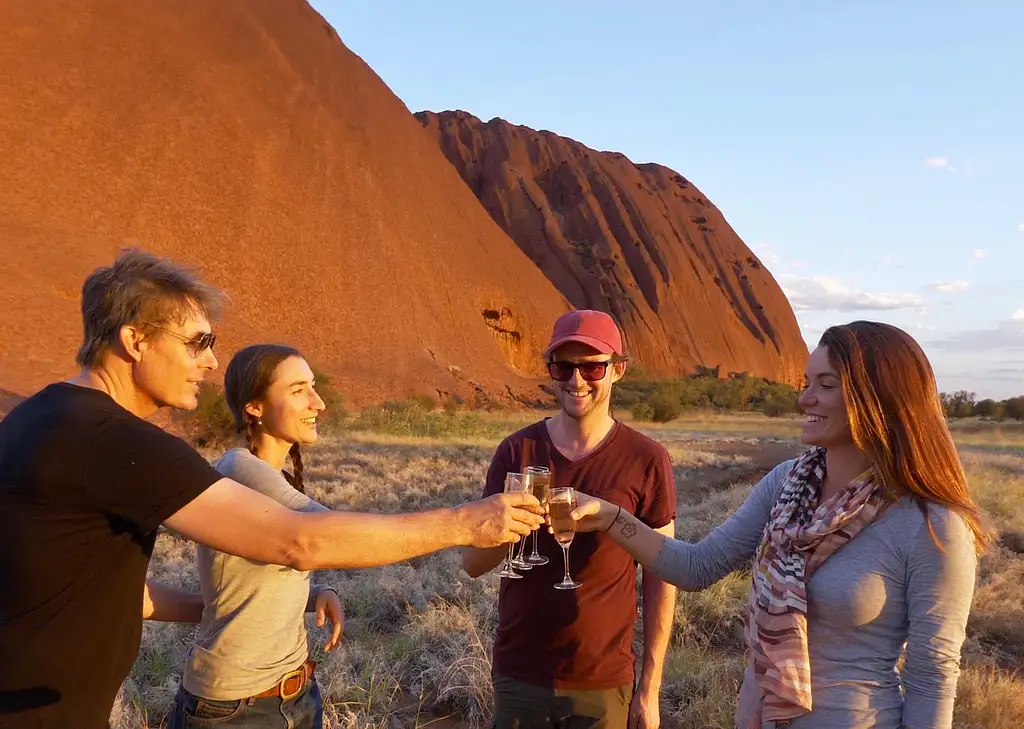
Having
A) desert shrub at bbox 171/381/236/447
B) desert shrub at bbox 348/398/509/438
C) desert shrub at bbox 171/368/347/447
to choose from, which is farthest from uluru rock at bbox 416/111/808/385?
desert shrub at bbox 171/381/236/447

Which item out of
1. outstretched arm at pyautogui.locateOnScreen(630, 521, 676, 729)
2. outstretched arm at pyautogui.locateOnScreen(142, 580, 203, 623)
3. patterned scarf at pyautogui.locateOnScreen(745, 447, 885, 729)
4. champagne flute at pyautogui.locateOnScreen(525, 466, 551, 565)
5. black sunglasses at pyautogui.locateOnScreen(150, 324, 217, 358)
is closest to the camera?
black sunglasses at pyautogui.locateOnScreen(150, 324, 217, 358)

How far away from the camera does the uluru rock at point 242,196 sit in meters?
23.7

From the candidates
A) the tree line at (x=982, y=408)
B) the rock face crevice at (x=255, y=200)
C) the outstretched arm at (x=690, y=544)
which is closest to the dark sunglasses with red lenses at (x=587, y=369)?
the outstretched arm at (x=690, y=544)

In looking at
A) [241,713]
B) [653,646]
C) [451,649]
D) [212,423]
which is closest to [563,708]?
[653,646]

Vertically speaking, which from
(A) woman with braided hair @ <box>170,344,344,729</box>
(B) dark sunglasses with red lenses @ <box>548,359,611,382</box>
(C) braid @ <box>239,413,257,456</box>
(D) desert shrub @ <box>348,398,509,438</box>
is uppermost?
(B) dark sunglasses with red lenses @ <box>548,359,611,382</box>

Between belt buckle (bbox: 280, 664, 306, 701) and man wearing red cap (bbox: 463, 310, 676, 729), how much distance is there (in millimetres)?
629

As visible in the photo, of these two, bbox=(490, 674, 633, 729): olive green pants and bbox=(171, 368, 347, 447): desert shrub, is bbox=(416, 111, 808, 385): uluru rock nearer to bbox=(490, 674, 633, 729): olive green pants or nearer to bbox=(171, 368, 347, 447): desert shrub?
bbox=(171, 368, 347, 447): desert shrub

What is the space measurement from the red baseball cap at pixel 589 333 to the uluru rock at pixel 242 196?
18.9 m

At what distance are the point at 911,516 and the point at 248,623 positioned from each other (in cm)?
186

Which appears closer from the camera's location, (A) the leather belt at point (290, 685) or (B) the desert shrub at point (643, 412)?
(A) the leather belt at point (290, 685)

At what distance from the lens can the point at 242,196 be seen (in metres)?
30.0

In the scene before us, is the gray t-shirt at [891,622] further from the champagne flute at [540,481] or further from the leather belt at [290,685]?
the leather belt at [290,685]

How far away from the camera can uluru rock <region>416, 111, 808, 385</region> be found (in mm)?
57156

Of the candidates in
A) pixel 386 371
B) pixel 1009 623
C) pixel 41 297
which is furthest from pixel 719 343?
pixel 1009 623
